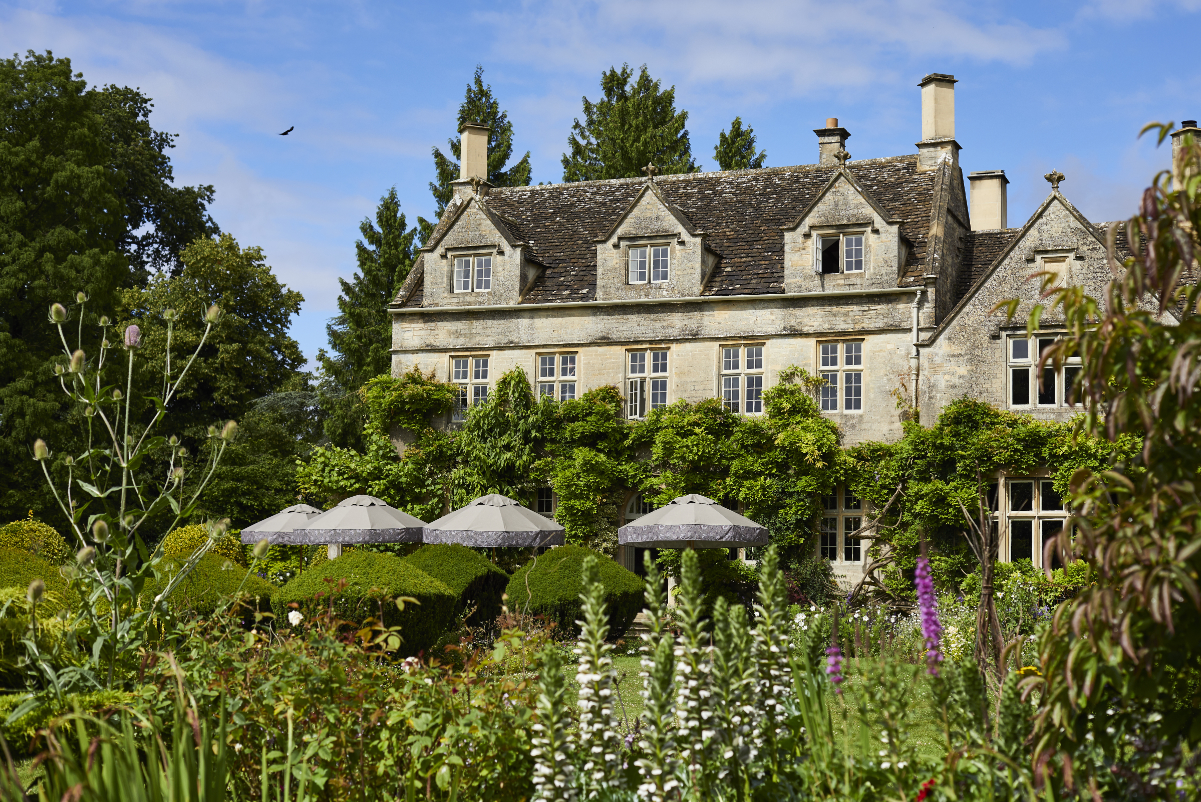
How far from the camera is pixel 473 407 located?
74.2 feet

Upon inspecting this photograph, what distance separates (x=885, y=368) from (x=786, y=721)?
1737 centimetres

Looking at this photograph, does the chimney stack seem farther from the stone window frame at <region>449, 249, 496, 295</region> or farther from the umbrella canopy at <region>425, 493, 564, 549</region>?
the umbrella canopy at <region>425, 493, 564, 549</region>

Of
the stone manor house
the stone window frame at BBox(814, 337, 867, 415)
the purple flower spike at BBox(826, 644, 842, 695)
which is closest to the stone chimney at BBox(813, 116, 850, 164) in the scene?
the stone manor house

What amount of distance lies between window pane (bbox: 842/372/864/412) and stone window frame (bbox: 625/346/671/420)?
3645 mm

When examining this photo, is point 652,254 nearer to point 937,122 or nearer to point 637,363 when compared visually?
point 637,363

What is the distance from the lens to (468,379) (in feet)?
77.5

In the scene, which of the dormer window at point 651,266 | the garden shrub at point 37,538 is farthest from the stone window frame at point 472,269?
the garden shrub at point 37,538

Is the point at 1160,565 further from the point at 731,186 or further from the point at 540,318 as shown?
the point at 731,186

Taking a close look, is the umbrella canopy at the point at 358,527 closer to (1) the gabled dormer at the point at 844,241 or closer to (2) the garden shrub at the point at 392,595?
(2) the garden shrub at the point at 392,595

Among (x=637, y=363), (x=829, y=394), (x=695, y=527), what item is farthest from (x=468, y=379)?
(x=695, y=527)

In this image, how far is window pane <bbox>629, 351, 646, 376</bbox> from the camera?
22.6 m

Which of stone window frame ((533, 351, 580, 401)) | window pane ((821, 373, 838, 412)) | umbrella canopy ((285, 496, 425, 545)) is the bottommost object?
umbrella canopy ((285, 496, 425, 545))

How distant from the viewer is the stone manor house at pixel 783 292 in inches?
790

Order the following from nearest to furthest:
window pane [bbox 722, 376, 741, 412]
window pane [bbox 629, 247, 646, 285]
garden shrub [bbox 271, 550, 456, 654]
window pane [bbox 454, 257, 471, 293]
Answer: garden shrub [bbox 271, 550, 456, 654]
window pane [bbox 722, 376, 741, 412]
window pane [bbox 629, 247, 646, 285]
window pane [bbox 454, 257, 471, 293]
